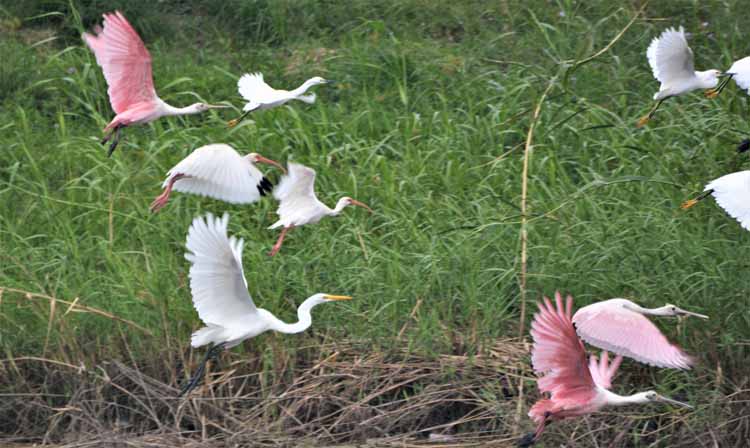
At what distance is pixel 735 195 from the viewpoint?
5.05 meters

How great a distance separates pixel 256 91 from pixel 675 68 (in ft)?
6.03

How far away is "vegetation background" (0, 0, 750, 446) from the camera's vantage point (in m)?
5.20

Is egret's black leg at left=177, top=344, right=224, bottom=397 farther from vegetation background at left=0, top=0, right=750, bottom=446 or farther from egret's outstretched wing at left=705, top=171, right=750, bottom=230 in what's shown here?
egret's outstretched wing at left=705, top=171, right=750, bottom=230

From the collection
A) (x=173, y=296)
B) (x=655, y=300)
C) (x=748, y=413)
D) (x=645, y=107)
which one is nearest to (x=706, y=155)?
(x=645, y=107)

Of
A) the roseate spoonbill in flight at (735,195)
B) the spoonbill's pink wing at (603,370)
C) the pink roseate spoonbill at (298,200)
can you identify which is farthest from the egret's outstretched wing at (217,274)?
the roseate spoonbill in flight at (735,195)

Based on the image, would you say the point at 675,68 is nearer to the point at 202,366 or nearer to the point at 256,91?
the point at 256,91

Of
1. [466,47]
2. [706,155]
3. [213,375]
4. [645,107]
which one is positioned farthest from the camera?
[466,47]

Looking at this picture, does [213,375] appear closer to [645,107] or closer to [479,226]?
[479,226]

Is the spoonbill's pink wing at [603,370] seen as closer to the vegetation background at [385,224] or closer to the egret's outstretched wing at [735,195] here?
the vegetation background at [385,224]

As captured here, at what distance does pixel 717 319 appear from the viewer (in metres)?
5.25

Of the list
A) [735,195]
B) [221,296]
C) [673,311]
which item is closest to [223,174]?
[221,296]

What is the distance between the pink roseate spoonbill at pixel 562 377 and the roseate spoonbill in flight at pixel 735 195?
0.76m

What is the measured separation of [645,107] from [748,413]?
244 cm

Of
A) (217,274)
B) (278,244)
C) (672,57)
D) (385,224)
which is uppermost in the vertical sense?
(672,57)
